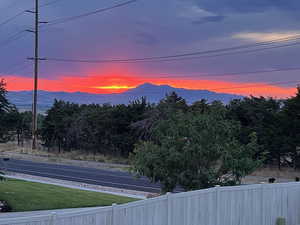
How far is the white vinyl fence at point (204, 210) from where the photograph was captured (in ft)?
27.5

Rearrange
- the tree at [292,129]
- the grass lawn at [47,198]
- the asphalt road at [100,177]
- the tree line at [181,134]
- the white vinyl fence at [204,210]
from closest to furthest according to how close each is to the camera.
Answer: the white vinyl fence at [204,210] → the tree line at [181,134] → the grass lawn at [47,198] → the asphalt road at [100,177] → the tree at [292,129]

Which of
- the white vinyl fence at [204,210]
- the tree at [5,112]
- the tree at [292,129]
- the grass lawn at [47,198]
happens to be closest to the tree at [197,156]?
the white vinyl fence at [204,210]

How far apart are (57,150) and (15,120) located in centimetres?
3699

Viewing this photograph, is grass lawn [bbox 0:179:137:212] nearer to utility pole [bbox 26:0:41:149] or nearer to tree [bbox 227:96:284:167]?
tree [bbox 227:96:284:167]

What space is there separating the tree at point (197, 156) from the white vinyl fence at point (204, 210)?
200cm

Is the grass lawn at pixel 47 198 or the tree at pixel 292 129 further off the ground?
the tree at pixel 292 129

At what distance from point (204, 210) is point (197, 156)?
13.5 feet

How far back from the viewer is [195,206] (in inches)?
433

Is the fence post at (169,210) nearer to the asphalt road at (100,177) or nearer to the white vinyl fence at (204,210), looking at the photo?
the white vinyl fence at (204,210)

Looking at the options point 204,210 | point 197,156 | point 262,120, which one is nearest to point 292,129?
point 262,120

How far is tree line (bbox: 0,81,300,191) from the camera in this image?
1541cm

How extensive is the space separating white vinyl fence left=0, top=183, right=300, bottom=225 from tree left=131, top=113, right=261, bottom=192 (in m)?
2.00

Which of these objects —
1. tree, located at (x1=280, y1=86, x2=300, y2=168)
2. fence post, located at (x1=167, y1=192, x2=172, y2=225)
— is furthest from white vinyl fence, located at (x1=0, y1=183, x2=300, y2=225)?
tree, located at (x1=280, y1=86, x2=300, y2=168)

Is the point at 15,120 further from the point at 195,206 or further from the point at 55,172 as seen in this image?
the point at 55,172
